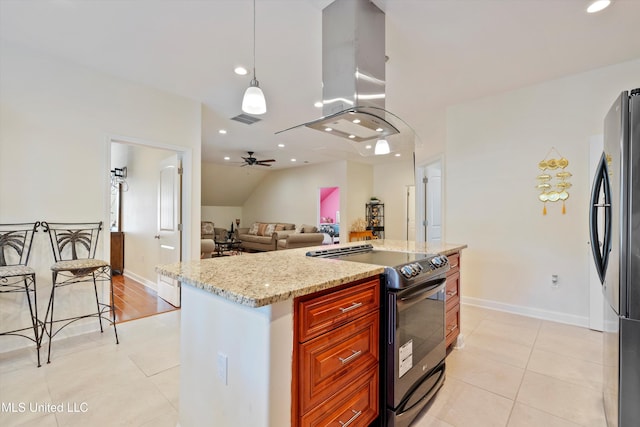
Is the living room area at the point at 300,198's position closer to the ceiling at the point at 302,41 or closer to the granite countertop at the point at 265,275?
the ceiling at the point at 302,41

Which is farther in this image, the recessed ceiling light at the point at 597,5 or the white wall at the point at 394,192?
the white wall at the point at 394,192

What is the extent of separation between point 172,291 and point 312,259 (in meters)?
2.88

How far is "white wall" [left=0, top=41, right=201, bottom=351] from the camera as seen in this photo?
102 inches

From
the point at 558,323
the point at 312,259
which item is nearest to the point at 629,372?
the point at 312,259

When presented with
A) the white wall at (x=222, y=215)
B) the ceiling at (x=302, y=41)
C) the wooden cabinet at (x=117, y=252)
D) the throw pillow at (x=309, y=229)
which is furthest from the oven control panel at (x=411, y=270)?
the white wall at (x=222, y=215)

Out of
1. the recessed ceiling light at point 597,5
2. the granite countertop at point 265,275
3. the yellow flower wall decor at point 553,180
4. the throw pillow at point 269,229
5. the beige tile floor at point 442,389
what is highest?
the recessed ceiling light at point 597,5

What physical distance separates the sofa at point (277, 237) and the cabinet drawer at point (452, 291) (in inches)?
195

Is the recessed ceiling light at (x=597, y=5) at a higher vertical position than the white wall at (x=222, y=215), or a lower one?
higher

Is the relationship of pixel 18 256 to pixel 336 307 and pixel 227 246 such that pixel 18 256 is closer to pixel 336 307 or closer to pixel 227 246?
pixel 336 307

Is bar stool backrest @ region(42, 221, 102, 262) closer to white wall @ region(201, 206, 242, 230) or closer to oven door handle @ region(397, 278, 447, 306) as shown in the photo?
oven door handle @ region(397, 278, 447, 306)

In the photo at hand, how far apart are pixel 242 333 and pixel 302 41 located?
238cm

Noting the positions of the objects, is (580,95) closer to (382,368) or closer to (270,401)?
(382,368)

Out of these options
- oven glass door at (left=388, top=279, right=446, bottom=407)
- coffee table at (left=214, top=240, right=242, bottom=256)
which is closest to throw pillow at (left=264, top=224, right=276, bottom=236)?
coffee table at (left=214, top=240, right=242, bottom=256)

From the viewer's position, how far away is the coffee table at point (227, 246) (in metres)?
8.68
